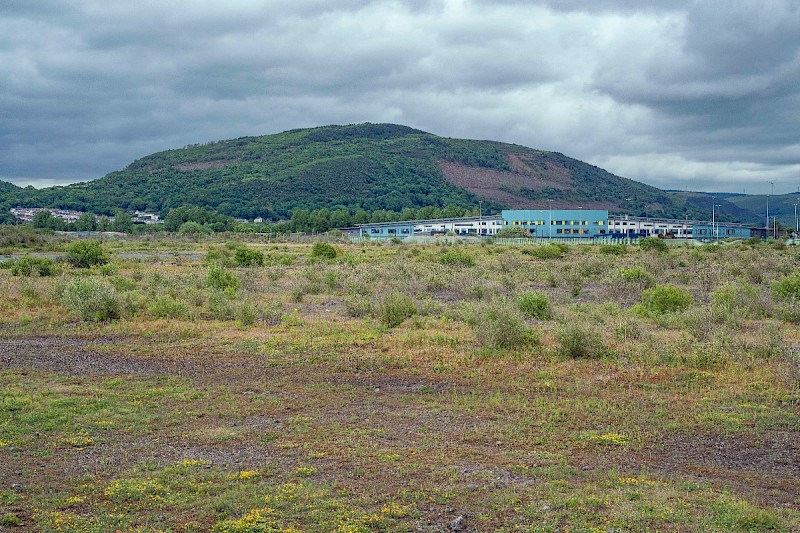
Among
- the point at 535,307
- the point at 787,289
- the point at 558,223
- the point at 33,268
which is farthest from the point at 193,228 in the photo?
the point at 787,289

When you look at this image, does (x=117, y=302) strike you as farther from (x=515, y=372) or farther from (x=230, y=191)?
(x=230, y=191)

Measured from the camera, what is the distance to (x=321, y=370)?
17.7 m

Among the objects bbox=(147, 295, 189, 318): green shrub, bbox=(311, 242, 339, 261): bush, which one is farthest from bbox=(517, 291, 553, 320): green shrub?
bbox=(311, 242, 339, 261): bush

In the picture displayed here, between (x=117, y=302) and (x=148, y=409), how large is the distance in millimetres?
12965

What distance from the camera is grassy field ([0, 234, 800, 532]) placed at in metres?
8.84

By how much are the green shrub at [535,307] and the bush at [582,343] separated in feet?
21.0

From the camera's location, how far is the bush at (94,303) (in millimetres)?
25250

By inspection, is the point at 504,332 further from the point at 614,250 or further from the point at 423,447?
the point at 614,250

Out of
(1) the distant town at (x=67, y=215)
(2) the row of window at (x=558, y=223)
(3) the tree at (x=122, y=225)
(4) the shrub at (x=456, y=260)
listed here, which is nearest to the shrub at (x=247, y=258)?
(4) the shrub at (x=456, y=260)

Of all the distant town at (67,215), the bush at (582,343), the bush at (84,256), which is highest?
the distant town at (67,215)

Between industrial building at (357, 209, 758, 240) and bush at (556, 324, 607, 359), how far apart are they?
92.4m

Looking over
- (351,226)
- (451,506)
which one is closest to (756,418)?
(451,506)

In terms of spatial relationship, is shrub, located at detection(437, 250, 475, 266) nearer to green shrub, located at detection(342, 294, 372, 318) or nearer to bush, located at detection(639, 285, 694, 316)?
green shrub, located at detection(342, 294, 372, 318)

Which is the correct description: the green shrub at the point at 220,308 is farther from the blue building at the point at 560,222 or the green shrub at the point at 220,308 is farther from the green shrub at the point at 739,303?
the blue building at the point at 560,222
